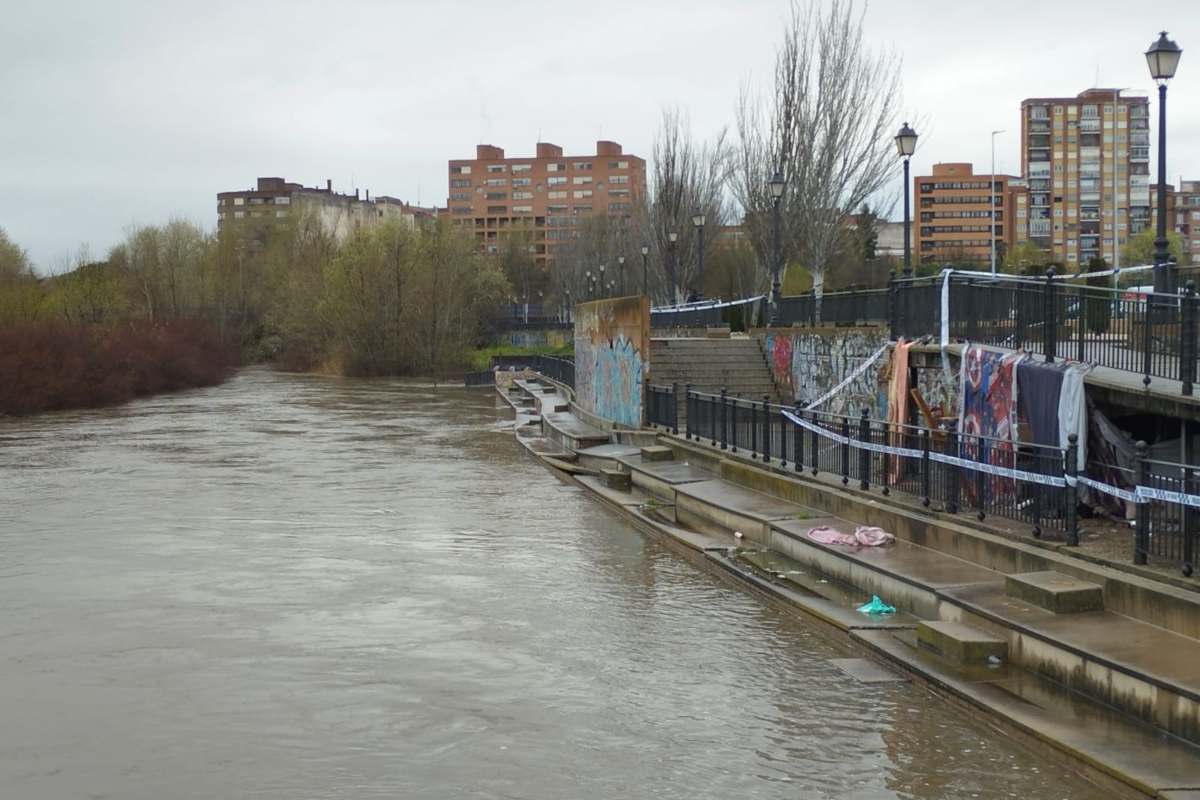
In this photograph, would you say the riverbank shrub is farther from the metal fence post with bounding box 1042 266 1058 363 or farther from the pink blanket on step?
the metal fence post with bounding box 1042 266 1058 363

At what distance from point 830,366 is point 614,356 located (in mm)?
6396

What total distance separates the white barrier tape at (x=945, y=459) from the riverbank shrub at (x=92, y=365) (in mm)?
39708

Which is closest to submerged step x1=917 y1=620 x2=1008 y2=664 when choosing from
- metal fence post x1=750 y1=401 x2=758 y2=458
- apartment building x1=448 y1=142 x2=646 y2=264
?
metal fence post x1=750 y1=401 x2=758 y2=458

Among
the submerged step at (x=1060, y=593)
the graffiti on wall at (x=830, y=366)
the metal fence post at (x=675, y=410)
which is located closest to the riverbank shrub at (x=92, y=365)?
the graffiti on wall at (x=830, y=366)

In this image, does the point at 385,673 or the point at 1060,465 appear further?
the point at 1060,465

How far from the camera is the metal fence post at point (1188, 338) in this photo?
38.3 ft

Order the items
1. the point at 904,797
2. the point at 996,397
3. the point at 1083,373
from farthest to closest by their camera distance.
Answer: the point at 996,397 < the point at 1083,373 < the point at 904,797

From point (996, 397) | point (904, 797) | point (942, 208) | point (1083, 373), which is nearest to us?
point (904, 797)

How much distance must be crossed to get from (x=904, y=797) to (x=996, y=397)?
8.03 m

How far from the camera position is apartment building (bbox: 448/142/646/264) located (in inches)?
7397

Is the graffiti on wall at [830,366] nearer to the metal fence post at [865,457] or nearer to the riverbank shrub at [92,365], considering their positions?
the metal fence post at [865,457]

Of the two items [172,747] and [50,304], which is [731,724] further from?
[50,304]

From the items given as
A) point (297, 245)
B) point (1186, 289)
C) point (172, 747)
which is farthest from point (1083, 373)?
point (297, 245)

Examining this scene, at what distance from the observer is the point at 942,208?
166 meters
